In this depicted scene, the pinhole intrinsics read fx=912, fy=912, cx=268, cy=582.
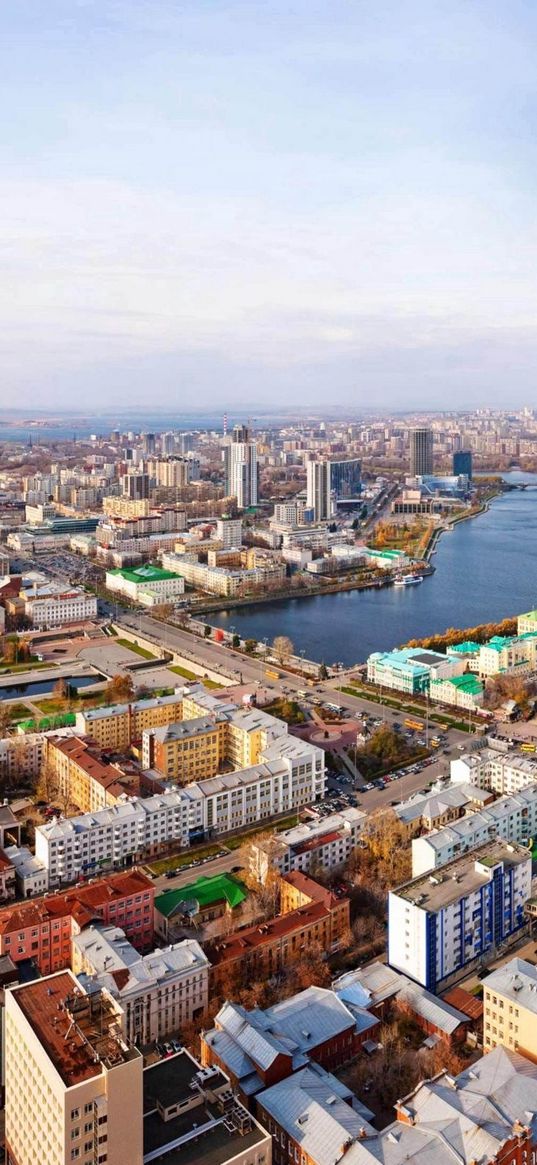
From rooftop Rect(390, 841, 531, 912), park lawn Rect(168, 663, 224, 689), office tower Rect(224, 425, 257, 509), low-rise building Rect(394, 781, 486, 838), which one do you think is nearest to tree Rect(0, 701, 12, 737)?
park lawn Rect(168, 663, 224, 689)

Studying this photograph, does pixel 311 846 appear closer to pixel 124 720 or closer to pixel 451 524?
pixel 124 720

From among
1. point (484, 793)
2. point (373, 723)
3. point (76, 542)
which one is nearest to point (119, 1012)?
point (484, 793)

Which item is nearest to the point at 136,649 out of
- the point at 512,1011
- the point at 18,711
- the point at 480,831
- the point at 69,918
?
the point at 18,711

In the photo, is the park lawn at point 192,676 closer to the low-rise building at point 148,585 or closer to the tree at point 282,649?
the tree at point 282,649

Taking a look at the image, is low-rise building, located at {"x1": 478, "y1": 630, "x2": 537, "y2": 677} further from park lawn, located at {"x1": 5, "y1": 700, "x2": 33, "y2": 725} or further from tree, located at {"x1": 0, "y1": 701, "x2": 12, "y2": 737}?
tree, located at {"x1": 0, "y1": 701, "x2": 12, "y2": 737}

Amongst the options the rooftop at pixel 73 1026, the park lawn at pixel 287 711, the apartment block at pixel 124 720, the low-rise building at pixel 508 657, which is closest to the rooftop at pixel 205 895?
the rooftop at pixel 73 1026

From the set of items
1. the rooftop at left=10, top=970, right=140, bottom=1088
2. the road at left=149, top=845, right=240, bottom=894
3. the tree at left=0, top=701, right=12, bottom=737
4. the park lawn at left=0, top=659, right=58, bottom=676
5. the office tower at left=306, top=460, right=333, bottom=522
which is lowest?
the road at left=149, top=845, right=240, bottom=894

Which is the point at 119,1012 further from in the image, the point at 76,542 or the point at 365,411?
the point at 365,411
